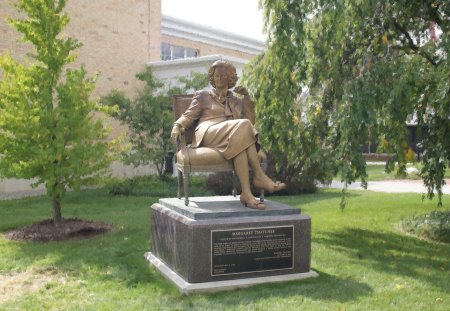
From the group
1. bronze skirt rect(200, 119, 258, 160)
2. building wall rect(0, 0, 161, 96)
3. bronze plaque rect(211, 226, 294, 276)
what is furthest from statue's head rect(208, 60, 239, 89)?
building wall rect(0, 0, 161, 96)

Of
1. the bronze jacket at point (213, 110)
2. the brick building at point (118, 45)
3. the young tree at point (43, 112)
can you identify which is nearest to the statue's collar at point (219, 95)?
the bronze jacket at point (213, 110)

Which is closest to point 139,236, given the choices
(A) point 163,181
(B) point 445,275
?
(B) point 445,275

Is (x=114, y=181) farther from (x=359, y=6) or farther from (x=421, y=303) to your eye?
(x=421, y=303)

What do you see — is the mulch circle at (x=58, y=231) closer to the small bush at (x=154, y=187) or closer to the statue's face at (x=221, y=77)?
the statue's face at (x=221, y=77)

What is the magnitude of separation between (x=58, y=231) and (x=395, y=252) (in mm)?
5190

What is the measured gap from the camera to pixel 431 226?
8656mm

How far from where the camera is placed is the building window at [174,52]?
1051 inches

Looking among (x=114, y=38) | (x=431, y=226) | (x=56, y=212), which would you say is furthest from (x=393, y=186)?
(x=56, y=212)

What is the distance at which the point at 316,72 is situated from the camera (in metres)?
8.07

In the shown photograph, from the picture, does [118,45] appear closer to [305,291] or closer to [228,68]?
[228,68]

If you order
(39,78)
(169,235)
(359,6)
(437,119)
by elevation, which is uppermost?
(359,6)

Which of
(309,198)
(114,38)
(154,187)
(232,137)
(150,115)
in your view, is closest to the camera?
(232,137)

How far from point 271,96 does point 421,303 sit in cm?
385

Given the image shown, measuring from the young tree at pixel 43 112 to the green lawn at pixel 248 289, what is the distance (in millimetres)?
1240
